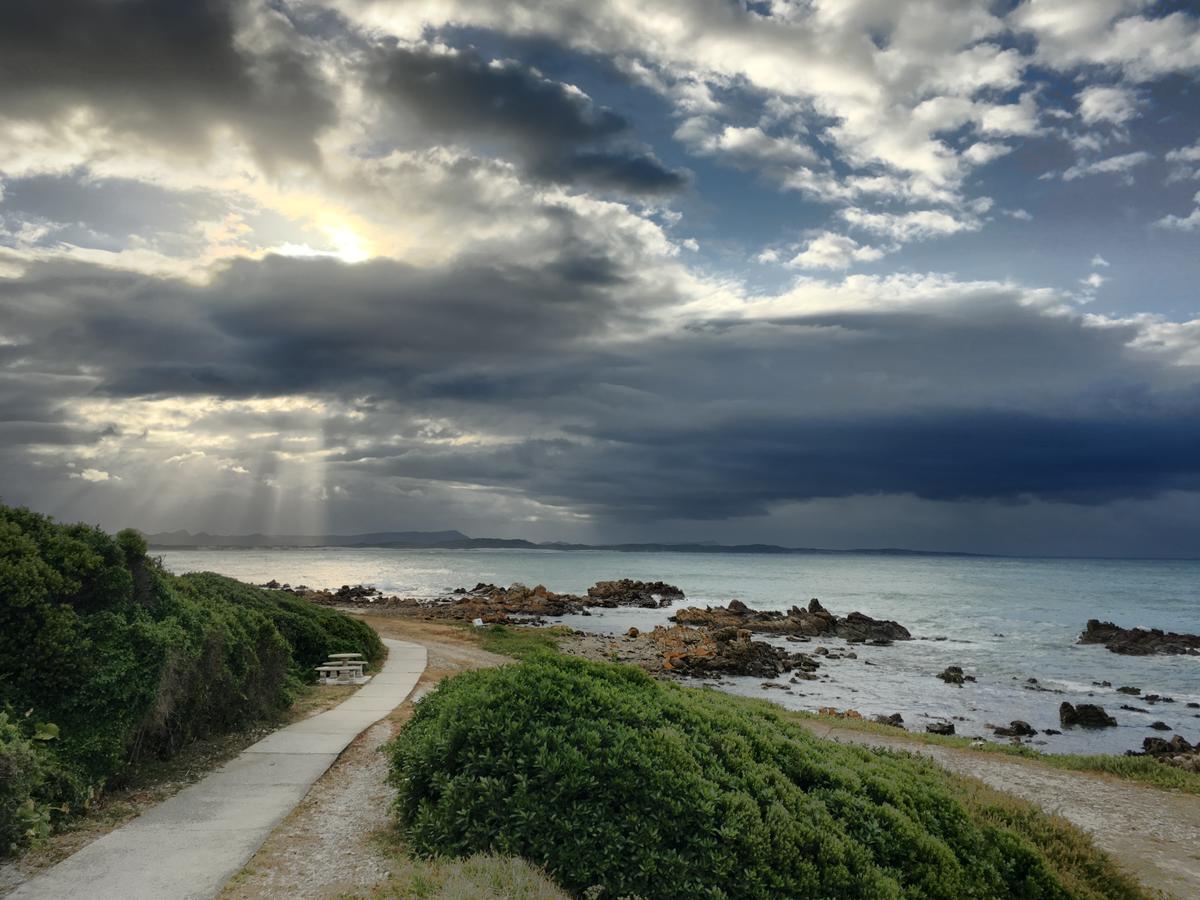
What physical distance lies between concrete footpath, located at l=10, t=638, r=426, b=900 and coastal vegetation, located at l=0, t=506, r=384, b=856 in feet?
2.48

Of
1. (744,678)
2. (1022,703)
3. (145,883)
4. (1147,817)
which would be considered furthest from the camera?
(744,678)

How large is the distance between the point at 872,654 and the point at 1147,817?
30.0 meters

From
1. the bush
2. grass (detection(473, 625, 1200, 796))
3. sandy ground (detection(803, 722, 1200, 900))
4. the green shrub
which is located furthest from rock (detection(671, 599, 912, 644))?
the green shrub

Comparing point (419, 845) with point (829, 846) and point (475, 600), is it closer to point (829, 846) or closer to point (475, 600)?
point (829, 846)

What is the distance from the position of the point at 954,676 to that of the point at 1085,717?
332 inches

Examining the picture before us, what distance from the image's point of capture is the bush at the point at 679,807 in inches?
238

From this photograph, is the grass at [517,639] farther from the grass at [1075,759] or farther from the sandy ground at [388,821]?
the grass at [1075,759]

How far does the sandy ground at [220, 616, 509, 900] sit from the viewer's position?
6367mm

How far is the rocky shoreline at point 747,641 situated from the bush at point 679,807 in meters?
13.1

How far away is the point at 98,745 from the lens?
8.23 metres

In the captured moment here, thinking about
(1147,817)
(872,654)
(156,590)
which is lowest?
(872,654)

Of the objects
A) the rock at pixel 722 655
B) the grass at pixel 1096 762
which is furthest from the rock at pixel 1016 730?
the rock at pixel 722 655

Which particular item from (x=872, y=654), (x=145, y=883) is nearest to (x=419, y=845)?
(x=145, y=883)

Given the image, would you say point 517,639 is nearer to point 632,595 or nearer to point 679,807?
point 679,807
